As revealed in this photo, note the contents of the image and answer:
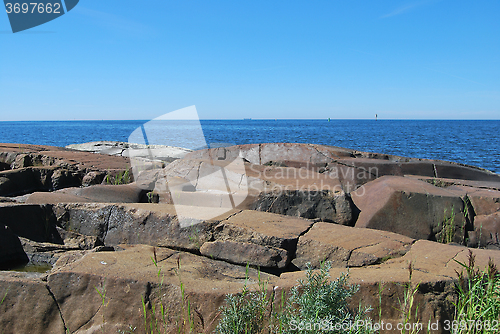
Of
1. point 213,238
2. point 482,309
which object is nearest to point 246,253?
point 213,238

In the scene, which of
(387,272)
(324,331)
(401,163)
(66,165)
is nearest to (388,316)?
(387,272)

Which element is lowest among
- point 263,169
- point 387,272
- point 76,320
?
point 76,320

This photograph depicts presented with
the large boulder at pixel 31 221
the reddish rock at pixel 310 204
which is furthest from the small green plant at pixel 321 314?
the large boulder at pixel 31 221

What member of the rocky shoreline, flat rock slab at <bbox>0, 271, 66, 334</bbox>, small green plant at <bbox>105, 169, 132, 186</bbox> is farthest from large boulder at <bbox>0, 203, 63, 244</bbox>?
small green plant at <bbox>105, 169, 132, 186</bbox>

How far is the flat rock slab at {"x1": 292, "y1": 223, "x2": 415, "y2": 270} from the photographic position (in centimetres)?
309

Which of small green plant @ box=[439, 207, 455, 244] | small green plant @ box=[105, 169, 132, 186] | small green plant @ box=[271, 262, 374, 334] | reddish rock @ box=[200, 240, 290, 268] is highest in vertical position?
small green plant @ box=[105, 169, 132, 186]

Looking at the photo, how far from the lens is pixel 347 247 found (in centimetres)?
319

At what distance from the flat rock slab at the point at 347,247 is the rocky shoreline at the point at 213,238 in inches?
0.4

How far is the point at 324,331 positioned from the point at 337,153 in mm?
6521

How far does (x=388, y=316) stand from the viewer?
2334 millimetres

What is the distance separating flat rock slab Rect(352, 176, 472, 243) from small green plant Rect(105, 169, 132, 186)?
14.4ft

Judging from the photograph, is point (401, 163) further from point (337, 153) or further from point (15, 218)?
point (15, 218)

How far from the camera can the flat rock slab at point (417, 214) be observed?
4605 mm

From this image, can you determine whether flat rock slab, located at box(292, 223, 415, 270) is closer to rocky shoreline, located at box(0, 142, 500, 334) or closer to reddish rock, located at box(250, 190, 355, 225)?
rocky shoreline, located at box(0, 142, 500, 334)
